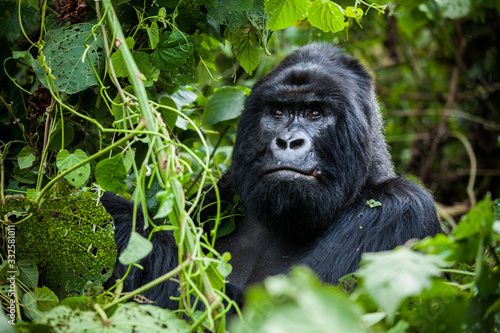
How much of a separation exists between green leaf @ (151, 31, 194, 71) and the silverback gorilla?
2.62ft

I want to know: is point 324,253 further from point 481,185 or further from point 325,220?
point 481,185

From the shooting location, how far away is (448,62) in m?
7.77

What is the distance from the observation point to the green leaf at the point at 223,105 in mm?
4059

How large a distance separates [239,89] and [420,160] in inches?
168

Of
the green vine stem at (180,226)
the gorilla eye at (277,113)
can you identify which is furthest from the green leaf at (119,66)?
the gorilla eye at (277,113)

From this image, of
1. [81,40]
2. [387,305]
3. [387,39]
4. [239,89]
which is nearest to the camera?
[387,305]

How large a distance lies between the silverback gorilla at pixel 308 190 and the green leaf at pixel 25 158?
2.29ft

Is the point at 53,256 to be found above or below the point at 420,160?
above

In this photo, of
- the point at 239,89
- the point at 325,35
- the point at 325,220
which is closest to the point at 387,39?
the point at 325,35

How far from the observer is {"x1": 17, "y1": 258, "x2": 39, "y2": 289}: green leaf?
2.55m

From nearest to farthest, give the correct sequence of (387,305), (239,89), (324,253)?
1. (387,305)
2. (324,253)
3. (239,89)

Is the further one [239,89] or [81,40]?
[239,89]

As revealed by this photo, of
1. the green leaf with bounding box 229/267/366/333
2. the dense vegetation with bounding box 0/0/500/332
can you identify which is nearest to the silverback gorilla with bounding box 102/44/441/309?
the dense vegetation with bounding box 0/0/500/332

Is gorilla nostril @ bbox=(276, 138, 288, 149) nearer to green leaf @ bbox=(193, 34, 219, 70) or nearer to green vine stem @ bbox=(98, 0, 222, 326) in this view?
green leaf @ bbox=(193, 34, 219, 70)
